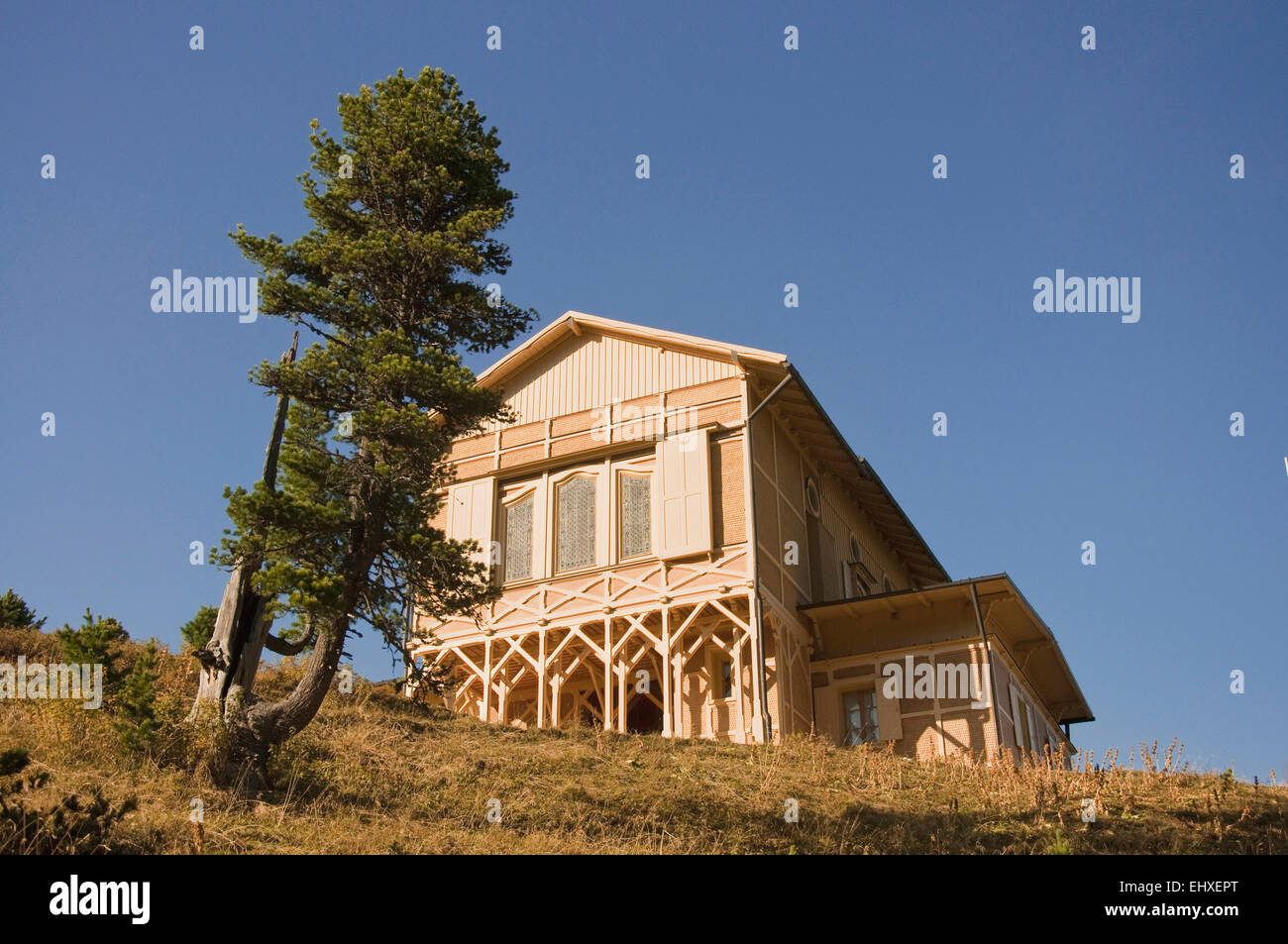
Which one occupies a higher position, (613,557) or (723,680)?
(613,557)

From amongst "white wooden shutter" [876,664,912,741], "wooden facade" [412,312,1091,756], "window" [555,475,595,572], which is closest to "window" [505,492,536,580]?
"wooden facade" [412,312,1091,756]

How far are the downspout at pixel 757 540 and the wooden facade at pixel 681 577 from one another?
0.13 ft

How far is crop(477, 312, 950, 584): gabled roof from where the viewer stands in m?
24.5

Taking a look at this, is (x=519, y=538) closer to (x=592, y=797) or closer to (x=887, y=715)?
(x=887, y=715)

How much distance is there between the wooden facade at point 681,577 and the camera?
23.1 metres

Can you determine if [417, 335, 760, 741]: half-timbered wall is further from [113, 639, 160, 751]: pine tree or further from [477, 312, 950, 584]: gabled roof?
[113, 639, 160, 751]: pine tree

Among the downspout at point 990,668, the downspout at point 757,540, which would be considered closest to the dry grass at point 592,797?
the downspout at point 757,540

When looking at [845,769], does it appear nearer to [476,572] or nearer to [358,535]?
[476,572]

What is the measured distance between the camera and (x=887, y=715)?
2375 cm

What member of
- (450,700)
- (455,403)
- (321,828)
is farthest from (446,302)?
(450,700)

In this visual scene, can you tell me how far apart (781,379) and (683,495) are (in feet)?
10.3

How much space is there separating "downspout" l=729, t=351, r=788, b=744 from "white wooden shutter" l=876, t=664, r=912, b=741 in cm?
274

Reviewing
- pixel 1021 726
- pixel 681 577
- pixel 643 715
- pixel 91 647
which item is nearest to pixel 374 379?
pixel 91 647
